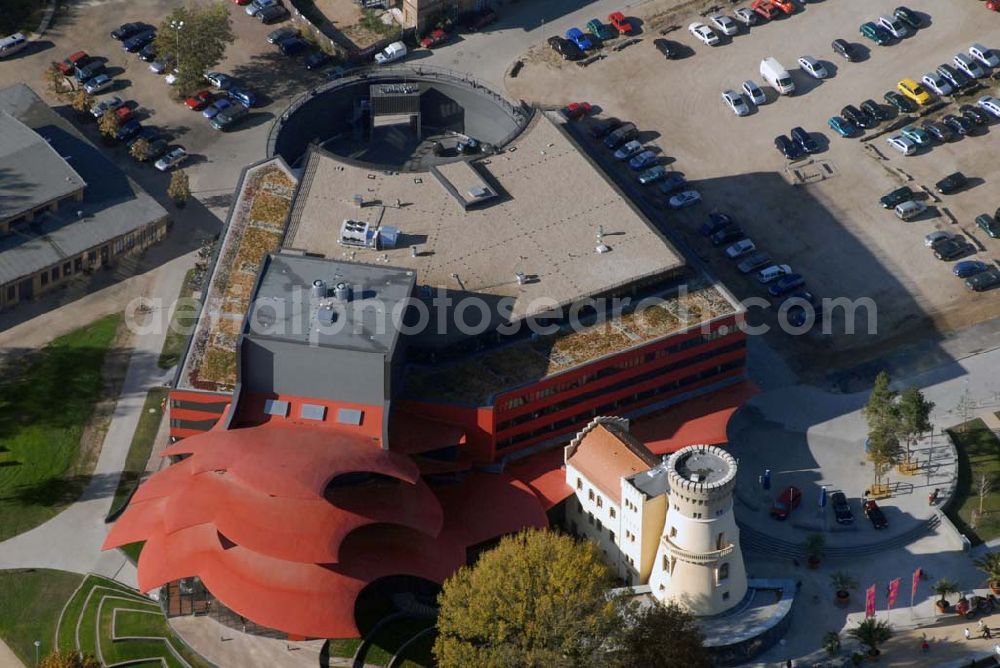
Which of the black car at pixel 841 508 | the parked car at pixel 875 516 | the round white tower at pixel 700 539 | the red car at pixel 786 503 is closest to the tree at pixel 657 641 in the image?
the round white tower at pixel 700 539

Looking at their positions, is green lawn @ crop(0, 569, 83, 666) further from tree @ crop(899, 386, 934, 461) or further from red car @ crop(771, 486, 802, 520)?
tree @ crop(899, 386, 934, 461)

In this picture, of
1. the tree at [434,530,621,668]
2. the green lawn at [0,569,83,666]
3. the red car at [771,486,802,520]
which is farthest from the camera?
the red car at [771,486,802,520]

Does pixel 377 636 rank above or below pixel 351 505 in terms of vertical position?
below

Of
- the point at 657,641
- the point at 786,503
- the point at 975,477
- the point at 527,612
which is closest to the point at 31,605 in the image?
the point at 527,612

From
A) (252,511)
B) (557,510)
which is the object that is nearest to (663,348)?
(557,510)

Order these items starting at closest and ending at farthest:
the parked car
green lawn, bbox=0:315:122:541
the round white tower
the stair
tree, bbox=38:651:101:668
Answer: the round white tower < tree, bbox=38:651:101:668 < the stair < the parked car < green lawn, bbox=0:315:122:541

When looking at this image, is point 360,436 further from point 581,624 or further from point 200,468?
point 581,624

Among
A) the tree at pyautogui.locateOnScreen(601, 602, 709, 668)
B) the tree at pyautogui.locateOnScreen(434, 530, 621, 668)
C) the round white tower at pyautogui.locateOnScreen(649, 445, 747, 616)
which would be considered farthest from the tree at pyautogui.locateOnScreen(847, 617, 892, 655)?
the tree at pyautogui.locateOnScreen(434, 530, 621, 668)
